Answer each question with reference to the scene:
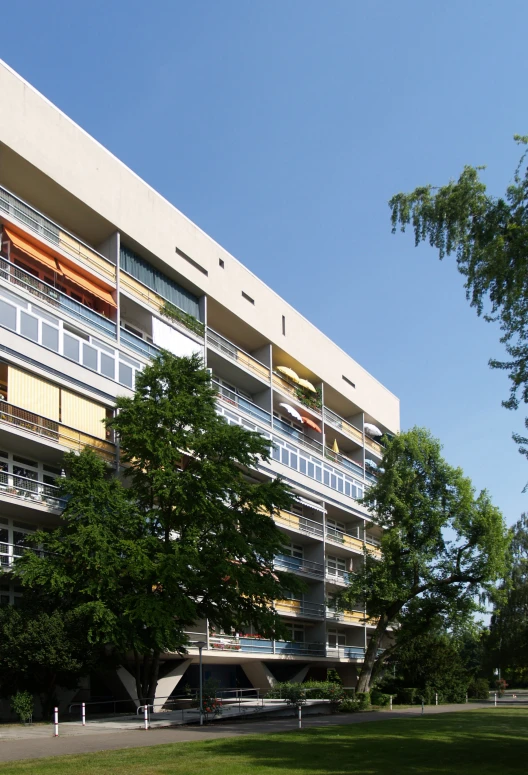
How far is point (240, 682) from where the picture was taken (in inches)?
1881

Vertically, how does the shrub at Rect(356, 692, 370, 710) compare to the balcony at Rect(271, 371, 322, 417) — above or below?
below

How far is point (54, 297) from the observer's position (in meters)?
32.9

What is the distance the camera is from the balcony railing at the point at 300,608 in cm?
4747

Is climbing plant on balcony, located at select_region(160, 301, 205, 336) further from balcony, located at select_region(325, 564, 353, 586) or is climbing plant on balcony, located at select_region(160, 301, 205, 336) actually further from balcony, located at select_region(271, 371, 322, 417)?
balcony, located at select_region(325, 564, 353, 586)

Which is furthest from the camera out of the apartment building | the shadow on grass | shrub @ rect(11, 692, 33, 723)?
the apartment building

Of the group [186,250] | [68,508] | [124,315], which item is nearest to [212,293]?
[186,250]

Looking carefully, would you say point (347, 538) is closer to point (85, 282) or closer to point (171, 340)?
point (171, 340)

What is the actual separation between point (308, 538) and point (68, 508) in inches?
996

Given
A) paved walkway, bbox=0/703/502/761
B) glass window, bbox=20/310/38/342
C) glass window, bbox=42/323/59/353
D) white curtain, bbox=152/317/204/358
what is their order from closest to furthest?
paved walkway, bbox=0/703/502/761 < glass window, bbox=20/310/38/342 < glass window, bbox=42/323/59/353 < white curtain, bbox=152/317/204/358

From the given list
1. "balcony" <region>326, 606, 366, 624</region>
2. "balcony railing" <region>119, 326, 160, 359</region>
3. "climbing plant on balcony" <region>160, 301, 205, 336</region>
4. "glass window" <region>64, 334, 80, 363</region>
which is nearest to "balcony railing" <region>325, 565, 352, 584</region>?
"balcony" <region>326, 606, 366, 624</region>

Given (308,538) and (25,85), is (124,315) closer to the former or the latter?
(25,85)

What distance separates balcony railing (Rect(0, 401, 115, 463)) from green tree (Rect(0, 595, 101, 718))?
5.85 meters

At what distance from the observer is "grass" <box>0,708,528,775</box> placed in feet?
54.9

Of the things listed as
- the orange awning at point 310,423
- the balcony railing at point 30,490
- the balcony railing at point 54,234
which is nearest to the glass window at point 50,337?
the balcony railing at point 54,234
